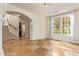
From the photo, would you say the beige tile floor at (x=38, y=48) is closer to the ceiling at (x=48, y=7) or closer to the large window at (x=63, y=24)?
the large window at (x=63, y=24)

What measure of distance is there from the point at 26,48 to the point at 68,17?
23.9 inches

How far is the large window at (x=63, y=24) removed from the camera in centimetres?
147

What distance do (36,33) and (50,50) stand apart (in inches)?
10.1

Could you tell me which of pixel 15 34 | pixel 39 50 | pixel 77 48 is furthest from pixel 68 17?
pixel 15 34

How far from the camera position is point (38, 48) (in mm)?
1460

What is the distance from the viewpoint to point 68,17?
4.83ft

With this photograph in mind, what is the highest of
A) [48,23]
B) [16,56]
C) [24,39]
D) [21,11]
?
[21,11]

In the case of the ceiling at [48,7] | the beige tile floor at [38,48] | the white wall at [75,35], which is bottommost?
the beige tile floor at [38,48]

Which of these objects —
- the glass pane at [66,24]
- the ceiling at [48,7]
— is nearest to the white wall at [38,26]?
the ceiling at [48,7]

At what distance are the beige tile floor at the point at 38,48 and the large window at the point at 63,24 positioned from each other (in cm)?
14

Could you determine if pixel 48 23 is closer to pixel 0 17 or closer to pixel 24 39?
pixel 24 39

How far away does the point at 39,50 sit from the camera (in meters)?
1.47

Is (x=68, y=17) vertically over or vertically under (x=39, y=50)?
over

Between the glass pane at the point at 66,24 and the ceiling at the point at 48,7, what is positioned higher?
the ceiling at the point at 48,7
